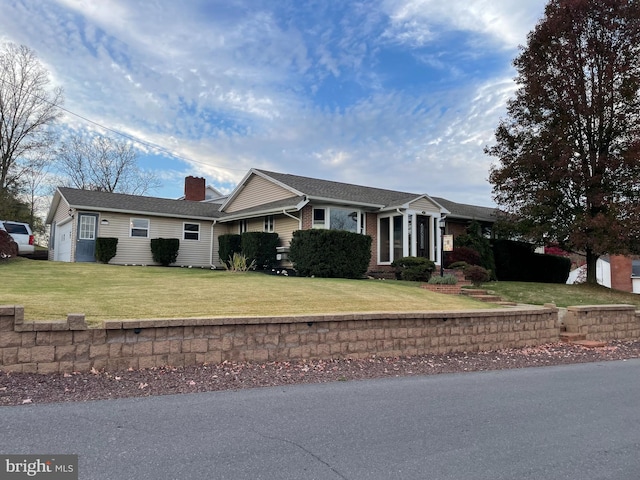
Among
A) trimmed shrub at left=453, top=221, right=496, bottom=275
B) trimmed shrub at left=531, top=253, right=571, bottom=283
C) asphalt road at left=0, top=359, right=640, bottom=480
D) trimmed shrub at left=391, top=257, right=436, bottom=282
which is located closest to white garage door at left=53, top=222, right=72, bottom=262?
trimmed shrub at left=391, top=257, right=436, bottom=282

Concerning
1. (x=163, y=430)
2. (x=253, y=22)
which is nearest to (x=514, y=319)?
(x=163, y=430)

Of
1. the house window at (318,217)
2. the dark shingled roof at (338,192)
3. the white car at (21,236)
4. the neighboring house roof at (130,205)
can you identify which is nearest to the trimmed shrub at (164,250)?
the neighboring house roof at (130,205)

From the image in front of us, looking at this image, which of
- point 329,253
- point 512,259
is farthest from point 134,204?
point 512,259

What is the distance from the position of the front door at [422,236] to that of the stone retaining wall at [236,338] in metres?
8.83

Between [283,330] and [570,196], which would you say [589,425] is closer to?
[283,330]

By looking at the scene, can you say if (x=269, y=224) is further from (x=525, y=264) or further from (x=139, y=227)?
(x=525, y=264)

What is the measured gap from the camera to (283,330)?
7.19 metres

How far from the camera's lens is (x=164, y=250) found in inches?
822

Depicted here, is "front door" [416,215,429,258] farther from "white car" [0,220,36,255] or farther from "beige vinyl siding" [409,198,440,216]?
"white car" [0,220,36,255]

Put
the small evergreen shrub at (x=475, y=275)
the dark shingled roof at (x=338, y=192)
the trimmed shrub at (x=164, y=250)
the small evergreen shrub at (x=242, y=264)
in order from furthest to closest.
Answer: the trimmed shrub at (x=164, y=250) < the dark shingled roof at (x=338, y=192) < the small evergreen shrub at (x=242, y=264) < the small evergreen shrub at (x=475, y=275)

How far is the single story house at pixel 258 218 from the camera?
18.4m

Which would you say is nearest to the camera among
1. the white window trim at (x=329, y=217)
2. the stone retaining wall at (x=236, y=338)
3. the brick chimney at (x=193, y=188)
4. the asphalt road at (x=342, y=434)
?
the asphalt road at (x=342, y=434)

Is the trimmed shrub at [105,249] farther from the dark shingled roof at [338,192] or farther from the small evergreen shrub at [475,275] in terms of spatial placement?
the small evergreen shrub at [475,275]

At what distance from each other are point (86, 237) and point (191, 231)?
4.82 m
